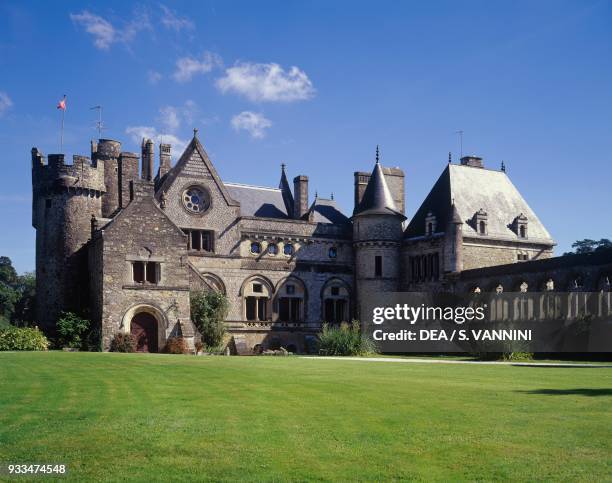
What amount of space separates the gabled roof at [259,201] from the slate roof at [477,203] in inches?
351

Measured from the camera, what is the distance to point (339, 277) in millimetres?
52562

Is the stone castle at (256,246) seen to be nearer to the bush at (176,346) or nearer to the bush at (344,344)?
the bush at (176,346)

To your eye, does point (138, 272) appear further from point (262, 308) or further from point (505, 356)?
point (505, 356)

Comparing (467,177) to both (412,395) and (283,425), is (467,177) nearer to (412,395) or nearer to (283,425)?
(412,395)

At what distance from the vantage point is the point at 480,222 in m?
49.1

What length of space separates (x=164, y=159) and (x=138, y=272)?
12359 mm

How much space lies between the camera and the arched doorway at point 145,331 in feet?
131

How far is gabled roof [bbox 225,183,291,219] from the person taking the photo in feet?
171

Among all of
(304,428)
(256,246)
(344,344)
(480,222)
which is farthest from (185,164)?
(304,428)

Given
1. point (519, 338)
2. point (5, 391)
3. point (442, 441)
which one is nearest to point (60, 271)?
point (519, 338)

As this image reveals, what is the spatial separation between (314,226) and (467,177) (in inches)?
428

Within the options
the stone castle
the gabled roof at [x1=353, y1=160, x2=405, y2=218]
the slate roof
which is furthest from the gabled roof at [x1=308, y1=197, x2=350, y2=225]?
the slate roof

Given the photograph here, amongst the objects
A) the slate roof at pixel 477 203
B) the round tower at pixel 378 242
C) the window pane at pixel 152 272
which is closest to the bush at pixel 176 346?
the window pane at pixel 152 272

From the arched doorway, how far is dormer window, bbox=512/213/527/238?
24.3 metres
